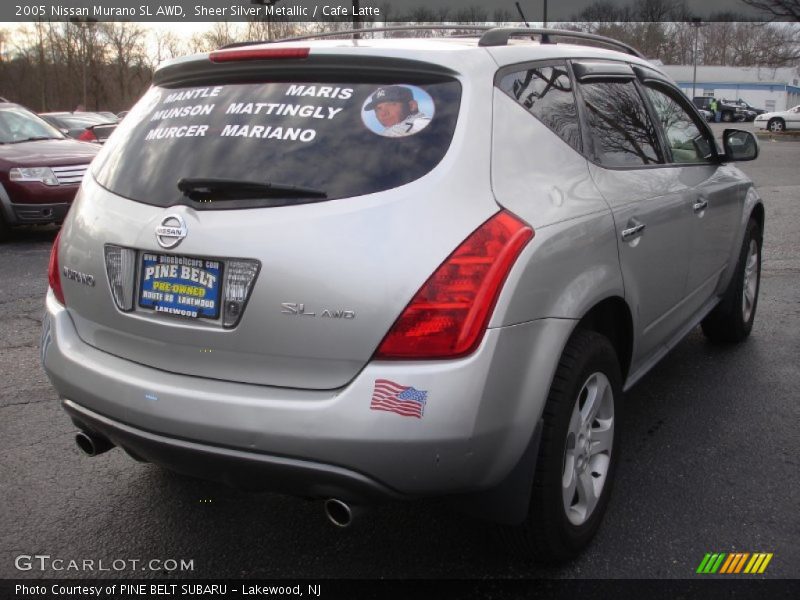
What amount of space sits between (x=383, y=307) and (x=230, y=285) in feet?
1.50

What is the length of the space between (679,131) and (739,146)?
59 cm

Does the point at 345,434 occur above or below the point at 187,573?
above

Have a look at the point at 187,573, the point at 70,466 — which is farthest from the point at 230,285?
the point at 70,466

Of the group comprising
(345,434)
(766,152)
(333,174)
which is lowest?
(766,152)

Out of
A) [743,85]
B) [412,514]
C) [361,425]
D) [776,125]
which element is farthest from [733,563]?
[743,85]

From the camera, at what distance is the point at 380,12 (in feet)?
68.8

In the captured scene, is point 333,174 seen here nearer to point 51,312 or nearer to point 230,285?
point 230,285

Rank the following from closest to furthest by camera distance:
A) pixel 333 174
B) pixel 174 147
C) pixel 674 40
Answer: pixel 333 174, pixel 174 147, pixel 674 40

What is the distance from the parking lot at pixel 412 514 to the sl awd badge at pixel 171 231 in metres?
1.14

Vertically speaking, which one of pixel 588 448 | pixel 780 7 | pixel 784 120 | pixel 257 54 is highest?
pixel 780 7

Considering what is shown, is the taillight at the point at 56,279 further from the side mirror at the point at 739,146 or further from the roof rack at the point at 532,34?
the side mirror at the point at 739,146

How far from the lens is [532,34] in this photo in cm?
306

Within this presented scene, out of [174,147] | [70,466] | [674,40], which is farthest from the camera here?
[674,40]
